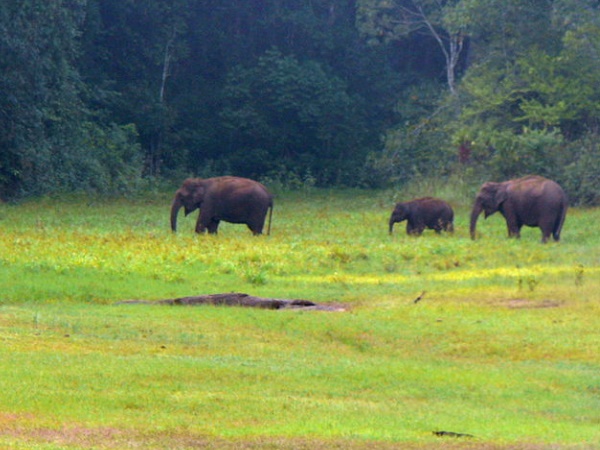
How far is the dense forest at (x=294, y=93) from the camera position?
40406 mm

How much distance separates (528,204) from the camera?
30.0 m

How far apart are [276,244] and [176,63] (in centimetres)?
3162

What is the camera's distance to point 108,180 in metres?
45.5

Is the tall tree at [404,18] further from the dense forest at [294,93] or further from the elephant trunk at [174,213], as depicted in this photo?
the elephant trunk at [174,213]

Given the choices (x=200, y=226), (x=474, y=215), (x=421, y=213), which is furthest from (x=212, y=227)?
(x=474, y=215)

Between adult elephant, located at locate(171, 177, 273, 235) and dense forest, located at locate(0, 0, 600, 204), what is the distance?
379 inches

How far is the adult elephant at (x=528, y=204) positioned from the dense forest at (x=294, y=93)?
8497 millimetres

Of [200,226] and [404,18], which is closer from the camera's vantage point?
[200,226]

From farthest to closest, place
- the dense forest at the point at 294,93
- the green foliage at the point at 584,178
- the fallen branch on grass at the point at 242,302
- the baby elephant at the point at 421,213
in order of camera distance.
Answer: the dense forest at the point at 294,93
the green foliage at the point at 584,178
the baby elephant at the point at 421,213
the fallen branch on grass at the point at 242,302

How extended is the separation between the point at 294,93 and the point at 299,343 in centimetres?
3988

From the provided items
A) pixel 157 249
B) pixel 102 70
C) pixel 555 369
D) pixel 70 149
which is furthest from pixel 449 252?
pixel 102 70

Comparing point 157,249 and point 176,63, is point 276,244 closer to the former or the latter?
point 157,249

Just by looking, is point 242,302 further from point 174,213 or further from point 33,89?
point 33,89

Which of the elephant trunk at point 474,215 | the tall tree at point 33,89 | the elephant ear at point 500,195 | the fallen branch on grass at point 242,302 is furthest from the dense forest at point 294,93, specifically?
the fallen branch on grass at point 242,302
